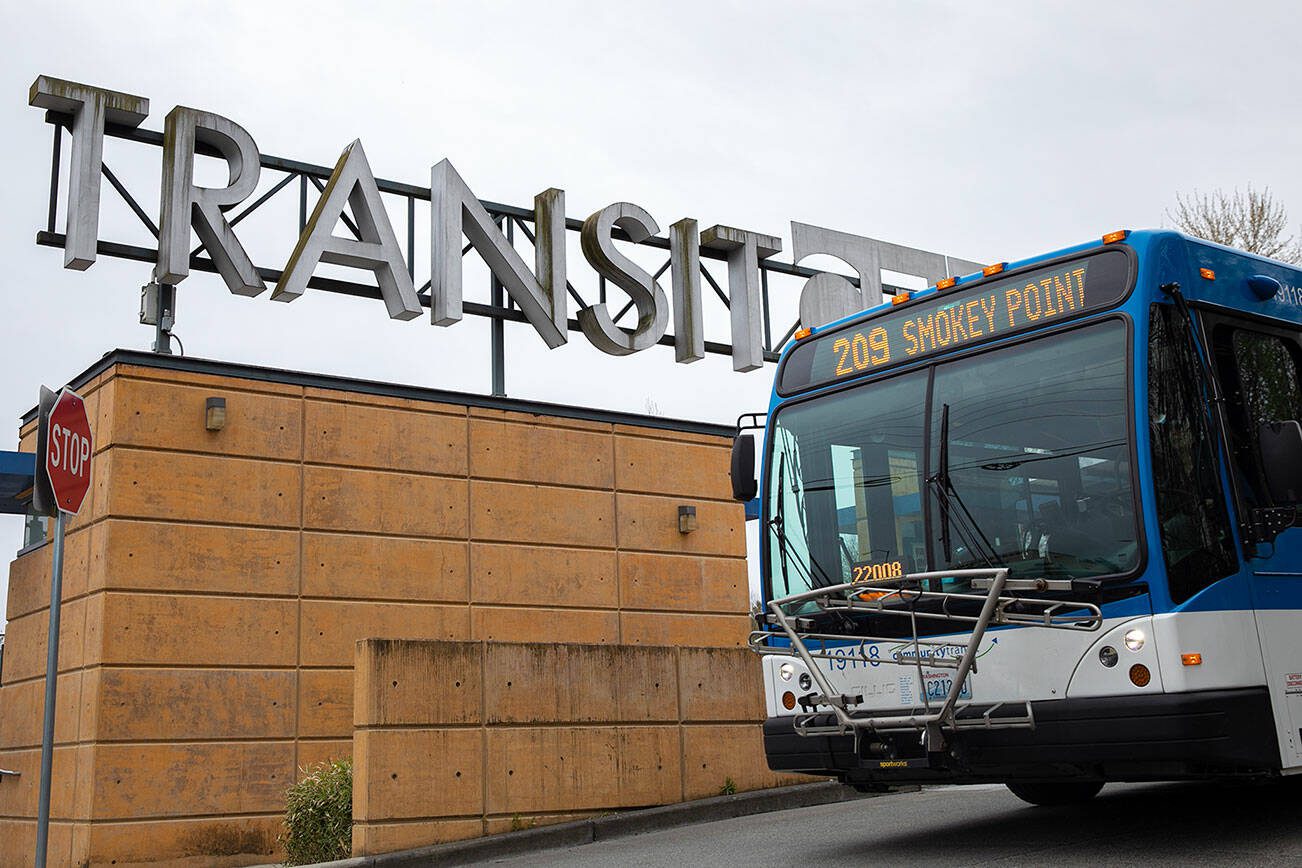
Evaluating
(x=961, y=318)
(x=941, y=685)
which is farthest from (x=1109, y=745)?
(x=961, y=318)

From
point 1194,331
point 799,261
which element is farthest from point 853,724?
point 799,261

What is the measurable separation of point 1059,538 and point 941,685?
108cm

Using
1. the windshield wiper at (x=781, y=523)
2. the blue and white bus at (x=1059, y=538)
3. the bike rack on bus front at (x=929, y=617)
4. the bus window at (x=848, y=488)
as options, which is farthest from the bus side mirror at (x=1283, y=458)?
the windshield wiper at (x=781, y=523)

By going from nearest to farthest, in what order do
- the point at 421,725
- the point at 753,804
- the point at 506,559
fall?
1. the point at 421,725
2. the point at 753,804
3. the point at 506,559

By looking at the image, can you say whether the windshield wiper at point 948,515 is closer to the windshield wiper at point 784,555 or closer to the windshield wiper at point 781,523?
the windshield wiper at point 784,555

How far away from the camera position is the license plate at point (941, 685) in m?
7.59

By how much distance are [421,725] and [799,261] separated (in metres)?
11.9

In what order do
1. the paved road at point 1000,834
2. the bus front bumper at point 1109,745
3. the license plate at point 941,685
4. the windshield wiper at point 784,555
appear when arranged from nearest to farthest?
the bus front bumper at point 1109,745 < the license plate at point 941,685 < the paved road at point 1000,834 < the windshield wiper at point 784,555

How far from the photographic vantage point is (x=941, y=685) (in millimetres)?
7652

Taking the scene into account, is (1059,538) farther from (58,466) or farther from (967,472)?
(58,466)

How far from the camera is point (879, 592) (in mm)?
7699

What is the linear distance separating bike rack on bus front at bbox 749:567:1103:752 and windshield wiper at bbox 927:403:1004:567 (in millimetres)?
175

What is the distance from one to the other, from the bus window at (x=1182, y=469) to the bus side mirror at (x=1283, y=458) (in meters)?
0.27

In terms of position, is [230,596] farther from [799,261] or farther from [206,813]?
[799,261]
